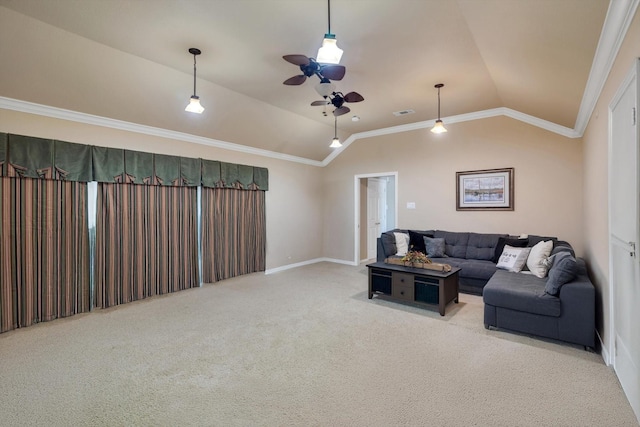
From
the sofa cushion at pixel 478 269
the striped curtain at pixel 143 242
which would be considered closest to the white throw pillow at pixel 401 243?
the sofa cushion at pixel 478 269

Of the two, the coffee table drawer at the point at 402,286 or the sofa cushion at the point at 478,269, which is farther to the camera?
the sofa cushion at the point at 478,269

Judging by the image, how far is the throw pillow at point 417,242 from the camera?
573 centimetres

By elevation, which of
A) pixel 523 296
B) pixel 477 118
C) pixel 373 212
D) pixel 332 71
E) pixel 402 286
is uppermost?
pixel 477 118

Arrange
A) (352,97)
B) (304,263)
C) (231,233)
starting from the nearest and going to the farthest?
(352,97)
(231,233)
(304,263)

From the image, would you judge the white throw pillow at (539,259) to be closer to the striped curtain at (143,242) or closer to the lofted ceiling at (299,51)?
the lofted ceiling at (299,51)

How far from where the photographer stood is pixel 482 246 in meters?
5.33

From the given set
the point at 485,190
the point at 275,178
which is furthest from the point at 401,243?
the point at 275,178

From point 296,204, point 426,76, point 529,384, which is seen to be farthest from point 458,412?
point 296,204

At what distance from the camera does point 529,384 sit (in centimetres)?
245

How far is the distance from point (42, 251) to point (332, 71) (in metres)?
4.00

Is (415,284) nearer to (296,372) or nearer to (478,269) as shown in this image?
(478,269)

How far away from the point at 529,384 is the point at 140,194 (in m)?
5.12

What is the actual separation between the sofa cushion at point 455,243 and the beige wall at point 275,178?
310cm

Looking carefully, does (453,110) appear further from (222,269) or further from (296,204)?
(222,269)
